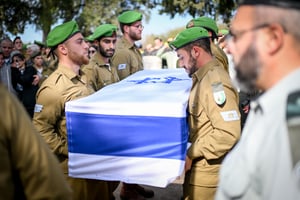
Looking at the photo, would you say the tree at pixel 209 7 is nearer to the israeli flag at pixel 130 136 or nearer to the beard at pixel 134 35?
the beard at pixel 134 35

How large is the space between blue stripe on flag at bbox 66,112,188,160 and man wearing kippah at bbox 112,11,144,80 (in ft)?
7.79

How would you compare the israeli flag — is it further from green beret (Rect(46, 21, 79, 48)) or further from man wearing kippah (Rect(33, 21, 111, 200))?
green beret (Rect(46, 21, 79, 48))

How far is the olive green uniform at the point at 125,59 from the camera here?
517 cm

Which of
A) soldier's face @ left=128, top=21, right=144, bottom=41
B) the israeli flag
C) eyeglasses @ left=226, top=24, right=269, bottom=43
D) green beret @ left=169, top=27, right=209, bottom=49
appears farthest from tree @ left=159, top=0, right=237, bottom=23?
eyeglasses @ left=226, top=24, right=269, bottom=43

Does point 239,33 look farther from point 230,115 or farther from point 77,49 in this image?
point 77,49

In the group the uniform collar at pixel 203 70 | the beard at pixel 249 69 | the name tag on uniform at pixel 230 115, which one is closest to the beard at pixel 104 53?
the uniform collar at pixel 203 70

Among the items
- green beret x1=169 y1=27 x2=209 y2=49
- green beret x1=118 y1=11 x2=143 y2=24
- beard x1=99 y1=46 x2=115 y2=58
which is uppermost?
green beret x1=118 y1=11 x2=143 y2=24

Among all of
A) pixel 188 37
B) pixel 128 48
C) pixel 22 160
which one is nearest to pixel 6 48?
pixel 128 48

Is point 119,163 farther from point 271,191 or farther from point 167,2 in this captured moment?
point 167,2

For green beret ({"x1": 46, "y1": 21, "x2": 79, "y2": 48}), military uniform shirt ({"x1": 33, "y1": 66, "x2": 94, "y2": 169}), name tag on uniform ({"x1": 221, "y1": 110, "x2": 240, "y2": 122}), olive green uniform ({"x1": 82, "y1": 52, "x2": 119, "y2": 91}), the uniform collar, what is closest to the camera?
name tag on uniform ({"x1": 221, "y1": 110, "x2": 240, "y2": 122})

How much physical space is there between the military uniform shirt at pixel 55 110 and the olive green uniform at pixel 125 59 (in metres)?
1.92

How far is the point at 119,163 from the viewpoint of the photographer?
8.83ft

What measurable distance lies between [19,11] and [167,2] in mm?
7304

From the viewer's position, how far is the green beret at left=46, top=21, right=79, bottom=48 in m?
3.40
